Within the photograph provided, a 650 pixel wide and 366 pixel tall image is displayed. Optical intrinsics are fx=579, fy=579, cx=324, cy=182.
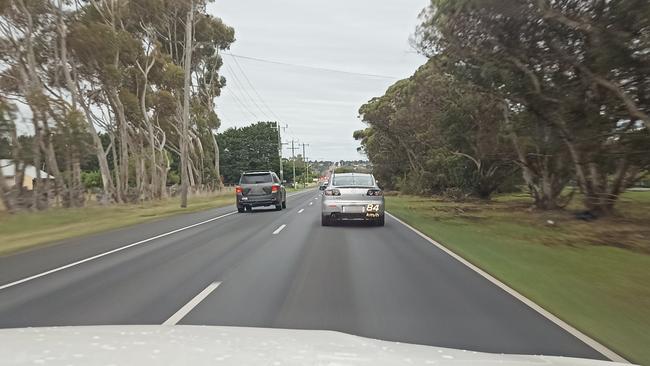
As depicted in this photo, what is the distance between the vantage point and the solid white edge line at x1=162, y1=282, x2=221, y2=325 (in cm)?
622

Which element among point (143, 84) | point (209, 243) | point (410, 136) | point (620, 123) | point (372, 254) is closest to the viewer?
point (372, 254)

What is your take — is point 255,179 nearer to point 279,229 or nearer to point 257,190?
point 257,190

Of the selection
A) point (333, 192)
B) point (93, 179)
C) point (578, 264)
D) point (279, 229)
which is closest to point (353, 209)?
point (333, 192)

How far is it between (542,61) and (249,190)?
13.7 m

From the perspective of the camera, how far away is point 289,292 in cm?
777

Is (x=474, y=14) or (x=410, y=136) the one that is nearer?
(x=474, y=14)

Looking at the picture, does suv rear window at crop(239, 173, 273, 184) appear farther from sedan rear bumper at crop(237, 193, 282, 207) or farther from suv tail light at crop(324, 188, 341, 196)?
suv tail light at crop(324, 188, 341, 196)

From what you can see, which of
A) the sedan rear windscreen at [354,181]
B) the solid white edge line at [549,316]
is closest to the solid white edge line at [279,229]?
the sedan rear windscreen at [354,181]

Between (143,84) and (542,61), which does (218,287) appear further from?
(143,84)

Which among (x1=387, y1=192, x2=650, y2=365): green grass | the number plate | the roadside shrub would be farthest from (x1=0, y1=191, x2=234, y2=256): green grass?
the roadside shrub

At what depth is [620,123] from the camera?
58.6ft

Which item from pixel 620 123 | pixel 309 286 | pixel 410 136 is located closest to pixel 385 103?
pixel 410 136

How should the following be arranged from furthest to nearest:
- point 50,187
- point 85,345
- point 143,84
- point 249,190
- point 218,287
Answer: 1. point 143,84
2. point 50,187
3. point 249,190
4. point 218,287
5. point 85,345

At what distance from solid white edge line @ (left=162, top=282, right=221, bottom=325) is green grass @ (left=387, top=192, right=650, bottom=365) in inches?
166
